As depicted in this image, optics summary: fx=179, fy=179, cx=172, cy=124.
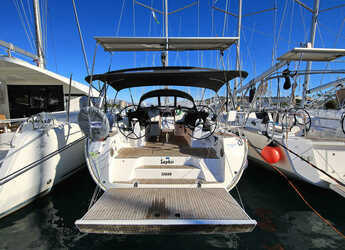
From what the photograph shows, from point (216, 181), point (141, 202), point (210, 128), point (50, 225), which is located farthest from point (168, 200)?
point (210, 128)

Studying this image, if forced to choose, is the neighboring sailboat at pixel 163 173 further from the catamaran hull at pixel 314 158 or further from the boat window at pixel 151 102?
the catamaran hull at pixel 314 158

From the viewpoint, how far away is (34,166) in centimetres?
297

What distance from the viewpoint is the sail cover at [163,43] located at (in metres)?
3.28

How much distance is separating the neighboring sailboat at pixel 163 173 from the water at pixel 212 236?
1.80 ft

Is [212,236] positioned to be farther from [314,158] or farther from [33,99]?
[33,99]

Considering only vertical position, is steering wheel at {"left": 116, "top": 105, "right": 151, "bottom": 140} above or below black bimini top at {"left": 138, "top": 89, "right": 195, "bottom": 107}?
below

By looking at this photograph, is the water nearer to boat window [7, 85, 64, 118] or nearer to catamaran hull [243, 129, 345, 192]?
catamaran hull [243, 129, 345, 192]

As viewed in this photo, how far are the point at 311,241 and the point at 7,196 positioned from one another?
424 centimetres

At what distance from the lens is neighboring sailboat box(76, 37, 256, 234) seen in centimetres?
179

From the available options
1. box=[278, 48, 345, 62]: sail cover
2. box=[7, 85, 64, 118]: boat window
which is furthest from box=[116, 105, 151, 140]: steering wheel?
box=[7, 85, 64, 118]: boat window

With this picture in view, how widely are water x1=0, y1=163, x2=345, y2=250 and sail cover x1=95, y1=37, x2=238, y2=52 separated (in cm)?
292

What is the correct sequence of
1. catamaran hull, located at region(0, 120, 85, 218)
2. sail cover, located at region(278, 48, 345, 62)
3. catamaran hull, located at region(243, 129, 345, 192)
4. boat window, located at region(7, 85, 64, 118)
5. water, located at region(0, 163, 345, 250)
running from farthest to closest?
boat window, located at region(7, 85, 64, 118)
sail cover, located at region(278, 48, 345, 62)
catamaran hull, located at region(243, 129, 345, 192)
catamaran hull, located at region(0, 120, 85, 218)
water, located at region(0, 163, 345, 250)

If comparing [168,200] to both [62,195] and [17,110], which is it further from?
[17,110]

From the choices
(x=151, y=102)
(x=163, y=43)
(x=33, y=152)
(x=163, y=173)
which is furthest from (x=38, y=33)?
(x=163, y=173)
